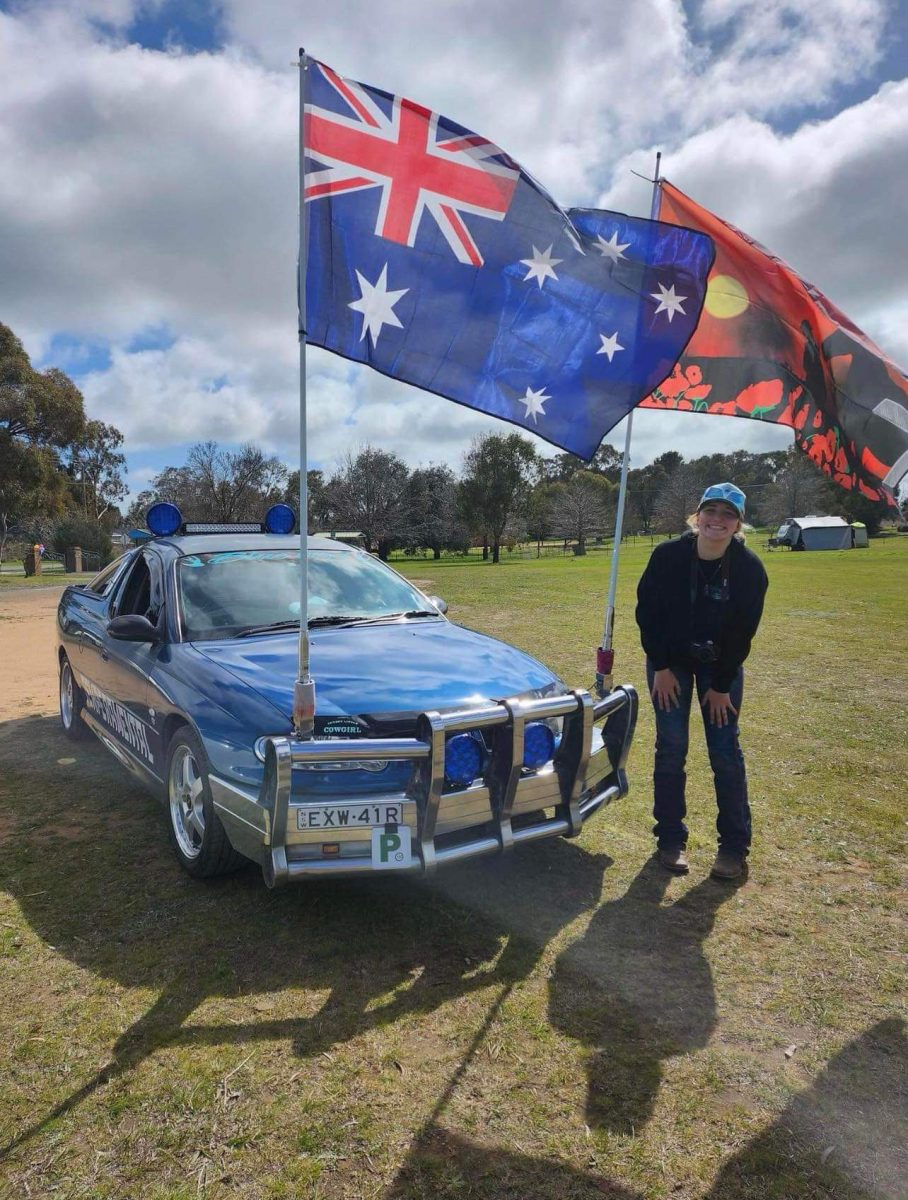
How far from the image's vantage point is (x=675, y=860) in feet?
13.2

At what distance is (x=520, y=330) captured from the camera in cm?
400

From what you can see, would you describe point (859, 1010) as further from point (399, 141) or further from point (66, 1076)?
point (399, 141)

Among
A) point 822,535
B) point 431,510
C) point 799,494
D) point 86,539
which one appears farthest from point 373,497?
point 799,494

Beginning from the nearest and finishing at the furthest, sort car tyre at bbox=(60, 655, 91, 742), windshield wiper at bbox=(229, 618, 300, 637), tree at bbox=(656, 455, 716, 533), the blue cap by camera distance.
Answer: the blue cap < windshield wiper at bbox=(229, 618, 300, 637) < car tyre at bbox=(60, 655, 91, 742) < tree at bbox=(656, 455, 716, 533)

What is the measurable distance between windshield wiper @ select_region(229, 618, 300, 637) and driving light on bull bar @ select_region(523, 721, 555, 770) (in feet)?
4.97

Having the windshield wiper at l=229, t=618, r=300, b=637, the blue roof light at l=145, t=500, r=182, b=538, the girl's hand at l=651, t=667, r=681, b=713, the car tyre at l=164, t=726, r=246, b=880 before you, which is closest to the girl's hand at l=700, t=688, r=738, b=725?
the girl's hand at l=651, t=667, r=681, b=713

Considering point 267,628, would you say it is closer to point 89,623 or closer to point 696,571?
point 89,623

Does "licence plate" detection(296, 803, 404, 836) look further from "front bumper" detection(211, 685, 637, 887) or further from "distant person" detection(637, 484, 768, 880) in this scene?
"distant person" detection(637, 484, 768, 880)

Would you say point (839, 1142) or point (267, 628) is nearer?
point (839, 1142)

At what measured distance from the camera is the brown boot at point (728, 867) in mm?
3916

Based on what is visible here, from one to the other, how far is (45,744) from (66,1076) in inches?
173

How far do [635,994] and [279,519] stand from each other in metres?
4.13

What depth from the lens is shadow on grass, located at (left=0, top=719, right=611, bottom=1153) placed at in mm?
2732

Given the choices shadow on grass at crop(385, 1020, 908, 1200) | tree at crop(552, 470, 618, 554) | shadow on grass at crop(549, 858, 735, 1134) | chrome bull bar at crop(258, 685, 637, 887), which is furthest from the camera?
tree at crop(552, 470, 618, 554)
